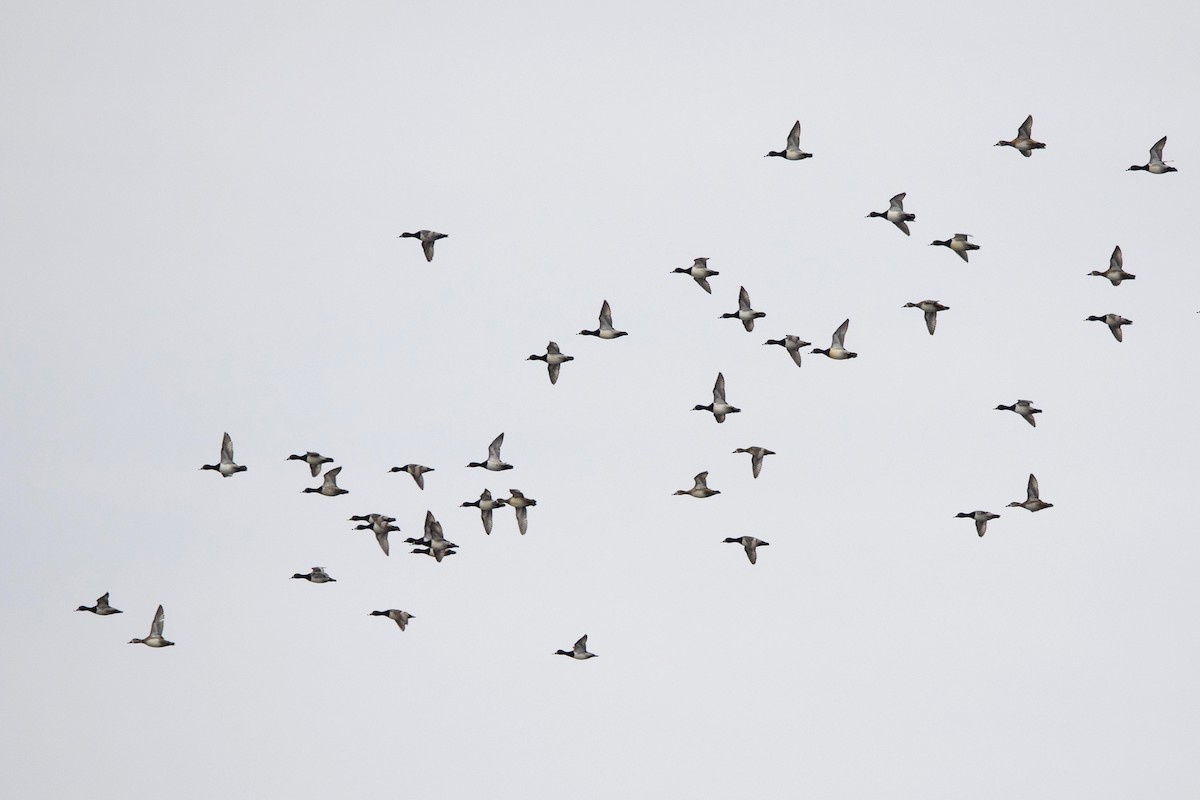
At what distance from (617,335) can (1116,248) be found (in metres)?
17.6

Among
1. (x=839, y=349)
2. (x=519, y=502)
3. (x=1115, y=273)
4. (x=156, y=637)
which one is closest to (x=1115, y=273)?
(x=1115, y=273)

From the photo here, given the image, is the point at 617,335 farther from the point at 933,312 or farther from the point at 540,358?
the point at 933,312

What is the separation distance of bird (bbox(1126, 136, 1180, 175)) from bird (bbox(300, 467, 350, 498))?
3007 centimetres

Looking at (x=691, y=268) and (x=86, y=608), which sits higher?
(x=691, y=268)

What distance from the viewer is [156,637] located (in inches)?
3433

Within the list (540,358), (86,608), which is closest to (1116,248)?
(540,358)

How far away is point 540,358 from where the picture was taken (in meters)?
83.8

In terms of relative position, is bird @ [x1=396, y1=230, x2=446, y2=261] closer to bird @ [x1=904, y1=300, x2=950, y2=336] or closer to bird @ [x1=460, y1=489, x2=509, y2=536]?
bird @ [x1=460, y1=489, x2=509, y2=536]

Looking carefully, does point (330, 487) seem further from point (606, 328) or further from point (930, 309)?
point (930, 309)

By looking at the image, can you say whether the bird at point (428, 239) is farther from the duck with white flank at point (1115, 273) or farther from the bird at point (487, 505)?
the duck with white flank at point (1115, 273)

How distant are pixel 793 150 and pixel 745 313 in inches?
239

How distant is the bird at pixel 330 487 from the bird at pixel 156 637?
7340mm

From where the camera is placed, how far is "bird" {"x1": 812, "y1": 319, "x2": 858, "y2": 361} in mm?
84688

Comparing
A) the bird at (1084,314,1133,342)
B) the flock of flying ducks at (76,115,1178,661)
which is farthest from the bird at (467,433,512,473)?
the bird at (1084,314,1133,342)
